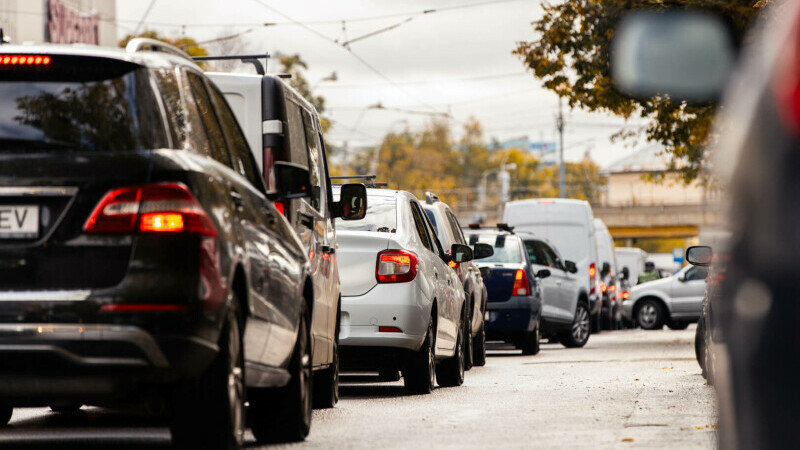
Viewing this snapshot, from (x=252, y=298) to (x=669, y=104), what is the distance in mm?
20446

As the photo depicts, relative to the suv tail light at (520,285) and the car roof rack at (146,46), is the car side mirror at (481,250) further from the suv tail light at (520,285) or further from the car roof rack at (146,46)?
the car roof rack at (146,46)

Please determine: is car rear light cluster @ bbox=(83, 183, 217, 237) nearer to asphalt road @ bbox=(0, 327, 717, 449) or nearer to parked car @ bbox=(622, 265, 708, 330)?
asphalt road @ bbox=(0, 327, 717, 449)

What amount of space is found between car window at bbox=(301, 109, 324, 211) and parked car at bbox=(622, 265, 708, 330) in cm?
2627

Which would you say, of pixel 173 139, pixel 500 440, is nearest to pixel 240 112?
pixel 500 440

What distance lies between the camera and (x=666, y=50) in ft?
39.0

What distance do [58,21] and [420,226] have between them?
38746 millimetres

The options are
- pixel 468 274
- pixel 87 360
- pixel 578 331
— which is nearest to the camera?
pixel 87 360

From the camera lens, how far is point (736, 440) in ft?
14.3

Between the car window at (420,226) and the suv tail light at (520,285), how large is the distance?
7.11 m

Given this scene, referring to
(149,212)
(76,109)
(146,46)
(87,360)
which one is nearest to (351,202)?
(146,46)

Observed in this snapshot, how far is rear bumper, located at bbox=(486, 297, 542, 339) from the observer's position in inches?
816

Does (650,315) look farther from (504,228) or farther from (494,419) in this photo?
(494,419)

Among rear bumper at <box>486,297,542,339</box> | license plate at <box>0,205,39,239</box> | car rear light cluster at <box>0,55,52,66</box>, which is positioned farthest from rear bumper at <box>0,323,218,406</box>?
rear bumper at <box>486,297,542,339</box>

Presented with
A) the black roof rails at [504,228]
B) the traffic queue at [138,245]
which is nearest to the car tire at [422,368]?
the traffic queue at [138,245]
